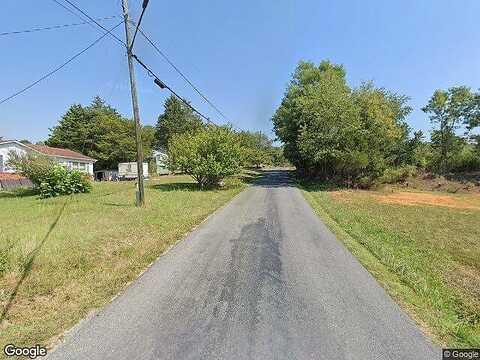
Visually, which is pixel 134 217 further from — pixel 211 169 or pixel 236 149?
pixel 236 149

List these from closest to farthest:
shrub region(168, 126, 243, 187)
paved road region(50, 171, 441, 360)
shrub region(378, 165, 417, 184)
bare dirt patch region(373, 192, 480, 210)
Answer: paved road region(50, 171, 441, 360)
bare dirt patch region(373, 192, 480, 210)
shrub region(168, 126, 243, 187)
shrub region(378, 165, 417, 184)

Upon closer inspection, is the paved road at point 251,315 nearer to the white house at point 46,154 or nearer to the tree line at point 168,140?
the tree line at point 168,140

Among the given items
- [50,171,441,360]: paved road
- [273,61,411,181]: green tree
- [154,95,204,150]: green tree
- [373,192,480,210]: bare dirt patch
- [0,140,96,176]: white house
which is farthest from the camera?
[154,95,204,150]: green tree

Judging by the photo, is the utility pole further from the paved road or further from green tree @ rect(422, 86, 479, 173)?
green tree @ rect(422, 86, 479, 173)

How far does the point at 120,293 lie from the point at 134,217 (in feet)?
18.7

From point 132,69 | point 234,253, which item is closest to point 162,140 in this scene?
point 132,69

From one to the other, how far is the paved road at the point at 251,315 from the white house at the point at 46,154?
19432 millimetres

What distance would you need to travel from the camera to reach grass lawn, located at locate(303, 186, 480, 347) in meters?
3.73

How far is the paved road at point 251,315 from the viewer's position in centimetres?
296

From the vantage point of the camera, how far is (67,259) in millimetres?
5535

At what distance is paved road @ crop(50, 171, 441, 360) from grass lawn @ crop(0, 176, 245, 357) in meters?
0.44

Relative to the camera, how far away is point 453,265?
19.4 feet

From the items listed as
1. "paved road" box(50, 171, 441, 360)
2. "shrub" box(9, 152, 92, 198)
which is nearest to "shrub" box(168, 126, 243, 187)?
"shrub" box(9, 152, 92, 198)

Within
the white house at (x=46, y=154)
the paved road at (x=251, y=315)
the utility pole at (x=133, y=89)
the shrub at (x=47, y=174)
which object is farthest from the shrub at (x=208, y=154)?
the paved road at (x=251, y=315)
